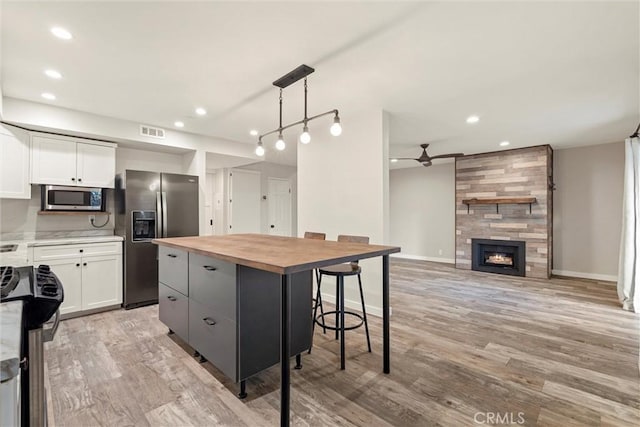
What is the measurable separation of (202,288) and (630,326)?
180 inches

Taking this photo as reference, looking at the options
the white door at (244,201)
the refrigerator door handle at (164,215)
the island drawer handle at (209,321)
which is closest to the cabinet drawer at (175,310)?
the island drawer handle at (209,321)

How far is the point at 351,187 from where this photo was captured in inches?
148

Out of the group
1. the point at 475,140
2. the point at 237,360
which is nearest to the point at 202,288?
the point at 237,360

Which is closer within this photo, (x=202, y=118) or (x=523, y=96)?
(x=523, y=96)

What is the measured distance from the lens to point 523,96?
3.15 meters

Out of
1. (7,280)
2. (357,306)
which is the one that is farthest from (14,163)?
(357,306)

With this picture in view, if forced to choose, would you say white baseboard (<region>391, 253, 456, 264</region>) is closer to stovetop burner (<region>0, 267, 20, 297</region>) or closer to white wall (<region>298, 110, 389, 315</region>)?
white wall (<region>298, 110, 389, 315</region>)

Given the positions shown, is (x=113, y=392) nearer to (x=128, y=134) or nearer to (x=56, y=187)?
(x=56, y=187)

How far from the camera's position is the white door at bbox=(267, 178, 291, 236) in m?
7.23

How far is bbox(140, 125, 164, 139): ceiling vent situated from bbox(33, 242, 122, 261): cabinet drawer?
1592 mm

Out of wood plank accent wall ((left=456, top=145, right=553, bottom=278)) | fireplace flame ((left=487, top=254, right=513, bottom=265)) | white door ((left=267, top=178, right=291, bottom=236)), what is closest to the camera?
wood plank accent wall ((left=456, top=145, right=553, bottom=278))

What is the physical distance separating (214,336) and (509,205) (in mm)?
5913

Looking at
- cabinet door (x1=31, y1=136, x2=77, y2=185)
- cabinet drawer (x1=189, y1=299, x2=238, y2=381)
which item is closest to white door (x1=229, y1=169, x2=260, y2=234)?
cabinet door (x1=31, y1=136, x2=77, y2=185)

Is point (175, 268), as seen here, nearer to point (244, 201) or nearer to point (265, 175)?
point (244, 201)
